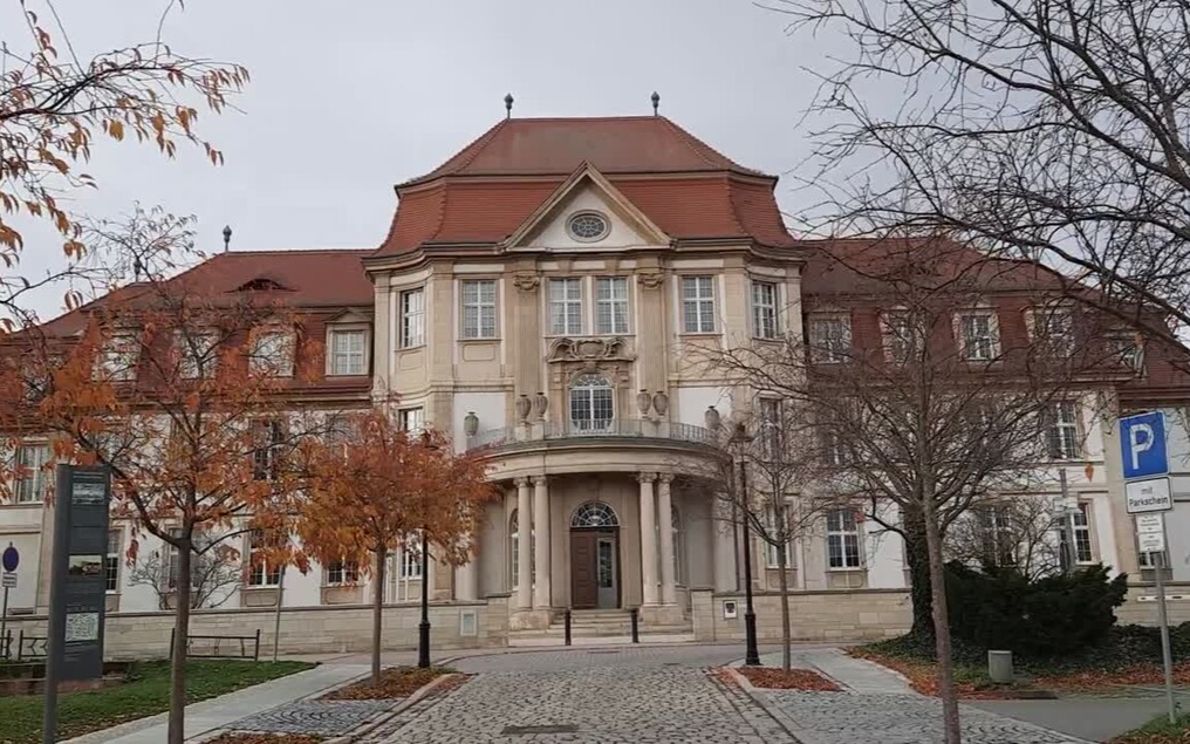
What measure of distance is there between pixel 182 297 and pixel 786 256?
29.9 m

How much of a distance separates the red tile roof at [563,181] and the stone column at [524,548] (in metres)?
9.37

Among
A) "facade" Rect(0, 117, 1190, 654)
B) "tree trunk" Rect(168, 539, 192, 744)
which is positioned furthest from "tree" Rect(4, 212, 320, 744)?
"facade" Rect(0, 117, 1190, 654)

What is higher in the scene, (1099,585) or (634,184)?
(634,184)

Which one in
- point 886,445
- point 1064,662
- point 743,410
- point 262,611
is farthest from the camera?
point 743,410

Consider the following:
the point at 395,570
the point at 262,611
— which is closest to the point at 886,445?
the point at 262,611

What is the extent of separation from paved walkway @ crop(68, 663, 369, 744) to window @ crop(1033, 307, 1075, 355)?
1034cm

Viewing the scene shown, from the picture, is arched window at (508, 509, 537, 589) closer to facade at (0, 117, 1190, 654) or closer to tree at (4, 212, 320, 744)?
facade at (0, 117, 1190, 654)

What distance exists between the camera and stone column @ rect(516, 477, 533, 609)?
3475cm

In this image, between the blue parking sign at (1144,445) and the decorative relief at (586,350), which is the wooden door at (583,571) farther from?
the blue parking sign at (1144,445)

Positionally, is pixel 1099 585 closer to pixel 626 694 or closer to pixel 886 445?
pixel 886 445

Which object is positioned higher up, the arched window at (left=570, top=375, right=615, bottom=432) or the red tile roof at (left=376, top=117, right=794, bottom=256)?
the red tile roof at (left=376, top=117, right=794, bottom=256)

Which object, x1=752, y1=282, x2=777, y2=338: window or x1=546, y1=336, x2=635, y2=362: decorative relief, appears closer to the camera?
x1=546, y1=336, x2=635, y2=362: decorative relief

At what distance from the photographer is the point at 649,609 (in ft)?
111

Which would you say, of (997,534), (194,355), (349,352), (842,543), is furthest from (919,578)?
(349,352)
